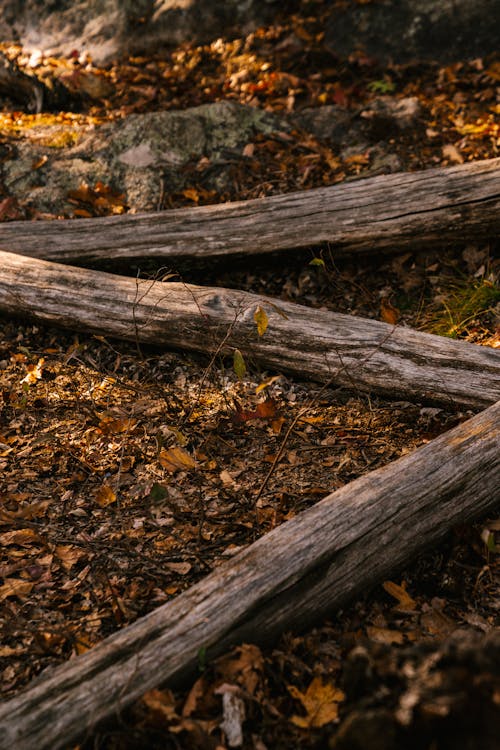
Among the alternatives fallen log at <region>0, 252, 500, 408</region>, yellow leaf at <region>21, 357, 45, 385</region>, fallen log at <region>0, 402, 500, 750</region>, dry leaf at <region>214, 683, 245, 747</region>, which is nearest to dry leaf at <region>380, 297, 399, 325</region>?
fallen log at <region>0, 252, 500, 408</region>

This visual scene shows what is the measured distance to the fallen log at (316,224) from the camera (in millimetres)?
3854

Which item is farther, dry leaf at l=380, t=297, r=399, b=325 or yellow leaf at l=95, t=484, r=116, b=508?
dry leaf at l=380, t=297, r=399, b=325

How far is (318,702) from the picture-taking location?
1.92m

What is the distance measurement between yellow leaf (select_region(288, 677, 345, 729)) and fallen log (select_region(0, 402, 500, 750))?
0.21m

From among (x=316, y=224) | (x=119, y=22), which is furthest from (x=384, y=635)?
(x=119, y=22)

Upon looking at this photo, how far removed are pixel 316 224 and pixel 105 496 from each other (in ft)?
7.37

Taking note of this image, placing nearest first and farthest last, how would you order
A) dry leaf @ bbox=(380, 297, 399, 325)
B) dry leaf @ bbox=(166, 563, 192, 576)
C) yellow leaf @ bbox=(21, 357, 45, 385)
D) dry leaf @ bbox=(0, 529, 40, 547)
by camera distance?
dry leaf @ bbox=(166, 563, 192, 576) < dry leaf @ bbox=(0, 529, 40, 547) < yellow leaf @ bbox=(21, 357, 45, 385) < dry leaf @ bbox=(380, 297, 399, 325)

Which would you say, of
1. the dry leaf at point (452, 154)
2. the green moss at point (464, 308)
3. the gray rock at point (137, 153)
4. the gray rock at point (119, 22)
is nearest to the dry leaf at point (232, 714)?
the green moss at point (464, 308)

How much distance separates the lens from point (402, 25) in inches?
222

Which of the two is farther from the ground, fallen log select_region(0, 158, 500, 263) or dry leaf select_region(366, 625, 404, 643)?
fallen log select_region(0, 158, 500, 263)

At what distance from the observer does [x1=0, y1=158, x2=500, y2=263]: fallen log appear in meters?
3.85

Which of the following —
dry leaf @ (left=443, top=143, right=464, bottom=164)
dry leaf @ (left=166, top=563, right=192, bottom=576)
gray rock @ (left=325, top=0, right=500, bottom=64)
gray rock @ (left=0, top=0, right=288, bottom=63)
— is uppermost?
gray rock @ (left=0, top=0, right=288, bottom=63)

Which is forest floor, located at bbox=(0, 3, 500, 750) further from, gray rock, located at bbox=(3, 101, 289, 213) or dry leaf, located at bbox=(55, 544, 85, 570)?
gray rock, located at bbox=(3, 101, 289, 213)

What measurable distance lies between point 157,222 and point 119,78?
2914 millimetres
